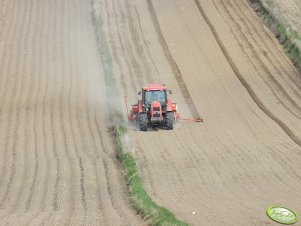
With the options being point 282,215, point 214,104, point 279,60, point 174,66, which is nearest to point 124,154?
point 282,215

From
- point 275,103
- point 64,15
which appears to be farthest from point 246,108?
point 64,15

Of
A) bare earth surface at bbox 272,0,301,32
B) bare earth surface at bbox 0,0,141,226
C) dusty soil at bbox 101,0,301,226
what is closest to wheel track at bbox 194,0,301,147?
dusty soil at bbox 101,0,301,226

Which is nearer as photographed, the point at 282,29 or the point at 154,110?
the point at 154,110

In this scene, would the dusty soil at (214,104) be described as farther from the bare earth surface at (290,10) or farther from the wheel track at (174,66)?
the bare earth surface at (290,10)

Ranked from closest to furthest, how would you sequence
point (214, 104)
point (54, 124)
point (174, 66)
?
point (54, 124) → point (214, 104) → point (174, 66)

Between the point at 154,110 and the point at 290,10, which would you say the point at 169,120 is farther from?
the point at 290,10

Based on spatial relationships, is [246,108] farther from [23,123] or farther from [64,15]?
[64,15]

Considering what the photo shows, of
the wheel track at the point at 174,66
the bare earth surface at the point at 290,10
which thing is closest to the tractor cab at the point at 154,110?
the wheel track at the point at 174,66
